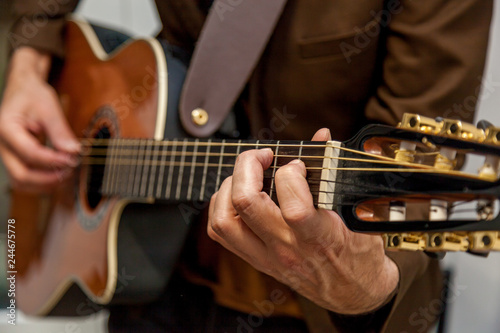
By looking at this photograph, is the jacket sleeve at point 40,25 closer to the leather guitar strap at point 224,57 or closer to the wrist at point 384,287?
the leather guitar strap at point 224,57

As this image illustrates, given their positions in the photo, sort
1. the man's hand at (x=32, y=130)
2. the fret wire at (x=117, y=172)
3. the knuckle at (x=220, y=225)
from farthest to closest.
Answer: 1. the man's hand at (x=32, y=130)
2. the fret wire at (x=117, y=172)
3. the knuckle at (x=220, y=225)

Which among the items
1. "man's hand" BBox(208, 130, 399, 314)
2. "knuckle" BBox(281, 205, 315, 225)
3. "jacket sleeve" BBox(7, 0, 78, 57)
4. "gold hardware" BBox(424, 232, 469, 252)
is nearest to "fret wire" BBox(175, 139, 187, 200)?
"man's hand" BBox(208, 130, 399, 314)

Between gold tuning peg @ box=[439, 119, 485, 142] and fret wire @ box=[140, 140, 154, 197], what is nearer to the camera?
gold tuning peg @ box=[439, 119, 485, 142]

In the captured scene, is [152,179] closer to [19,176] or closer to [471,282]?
[19,176]

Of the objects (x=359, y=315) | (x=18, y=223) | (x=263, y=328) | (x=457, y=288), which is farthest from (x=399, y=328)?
(x=18, y=223)

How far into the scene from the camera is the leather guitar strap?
620 mm

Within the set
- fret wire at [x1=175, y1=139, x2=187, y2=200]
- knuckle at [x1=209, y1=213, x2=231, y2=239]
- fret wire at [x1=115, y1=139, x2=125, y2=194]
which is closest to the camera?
knuckle at [x1=209, y1=213, x2=231, y2=239]

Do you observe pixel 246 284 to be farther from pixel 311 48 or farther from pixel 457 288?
pixel 457 288

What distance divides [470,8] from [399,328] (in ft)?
1.20

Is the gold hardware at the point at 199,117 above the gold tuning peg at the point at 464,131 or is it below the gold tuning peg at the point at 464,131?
below

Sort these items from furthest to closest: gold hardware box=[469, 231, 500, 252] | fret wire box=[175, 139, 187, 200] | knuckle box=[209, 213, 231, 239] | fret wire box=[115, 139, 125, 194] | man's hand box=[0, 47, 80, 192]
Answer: man's hand box=[0, 47, 80, 192], fret wire box=[115, 139, 125, 194], fret wire box=[175, 139, 187, 200], knuckle box=[209, 213, 231, 239], gold hardware box=[469, 231, 500, 252]

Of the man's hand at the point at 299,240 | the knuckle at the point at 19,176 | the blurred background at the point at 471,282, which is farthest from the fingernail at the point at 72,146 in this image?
the man's hand at the point at 299,240

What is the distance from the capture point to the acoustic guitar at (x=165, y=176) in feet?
1.15

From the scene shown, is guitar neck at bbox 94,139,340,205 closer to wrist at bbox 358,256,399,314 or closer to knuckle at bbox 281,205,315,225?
knuckle at bbox 281,205,315,225
